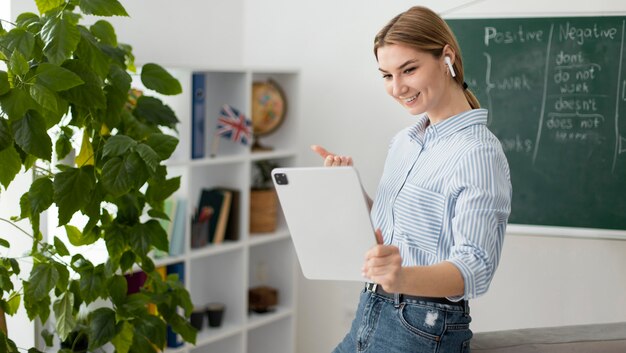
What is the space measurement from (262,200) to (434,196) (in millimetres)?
2113

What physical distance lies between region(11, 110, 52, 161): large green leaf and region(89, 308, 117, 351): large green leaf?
58cm

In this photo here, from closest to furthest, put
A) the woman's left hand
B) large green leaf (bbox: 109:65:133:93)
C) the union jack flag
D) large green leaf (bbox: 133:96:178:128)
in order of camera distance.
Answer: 1. the woman's left hand
2. large green leaf (bbox: 109:65:133:93)
3. large green leaf (bbox: 133:96:178:128)
4. the union jack flag

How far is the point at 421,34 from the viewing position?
159 cm

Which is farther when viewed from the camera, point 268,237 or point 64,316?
point 268,237

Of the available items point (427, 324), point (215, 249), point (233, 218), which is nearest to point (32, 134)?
point (427, 324)

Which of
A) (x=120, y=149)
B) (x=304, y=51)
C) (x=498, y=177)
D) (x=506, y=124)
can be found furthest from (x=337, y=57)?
(x=498, y=177)

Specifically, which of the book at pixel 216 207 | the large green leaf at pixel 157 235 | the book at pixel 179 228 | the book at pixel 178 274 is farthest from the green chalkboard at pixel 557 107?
the large green leaf at pixel 157 235

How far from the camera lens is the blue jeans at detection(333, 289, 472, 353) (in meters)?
1.59

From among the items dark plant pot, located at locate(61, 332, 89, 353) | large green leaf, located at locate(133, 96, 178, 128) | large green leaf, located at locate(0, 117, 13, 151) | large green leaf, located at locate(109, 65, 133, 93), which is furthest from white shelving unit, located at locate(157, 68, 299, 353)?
large green leaf, located at locate(0, 117, 13, 151)

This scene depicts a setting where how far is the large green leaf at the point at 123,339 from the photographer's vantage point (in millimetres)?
2230

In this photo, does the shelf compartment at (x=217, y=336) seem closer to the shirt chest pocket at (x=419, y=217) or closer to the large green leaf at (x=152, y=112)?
the large green leaf at (x=152, y=112)

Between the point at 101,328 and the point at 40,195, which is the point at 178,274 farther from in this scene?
the point at 40,195

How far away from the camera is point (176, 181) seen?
2246 mm

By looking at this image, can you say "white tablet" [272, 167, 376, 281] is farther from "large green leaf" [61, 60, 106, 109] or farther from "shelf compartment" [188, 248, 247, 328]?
"shelf compartment" [188, 248, 247, 328]
